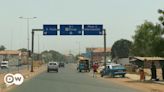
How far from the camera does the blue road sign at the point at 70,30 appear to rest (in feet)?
225

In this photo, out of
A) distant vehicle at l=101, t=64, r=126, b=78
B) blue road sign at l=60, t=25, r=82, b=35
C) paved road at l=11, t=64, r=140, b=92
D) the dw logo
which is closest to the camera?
the dw logo

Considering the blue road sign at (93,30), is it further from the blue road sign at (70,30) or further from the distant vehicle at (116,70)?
the distant vehicle at (116,70)

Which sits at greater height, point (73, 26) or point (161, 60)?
point (73, 26)

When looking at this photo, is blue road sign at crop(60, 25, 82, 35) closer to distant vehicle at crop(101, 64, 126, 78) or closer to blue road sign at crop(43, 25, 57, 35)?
blue road sign at crop(43, 25, 57, 35)

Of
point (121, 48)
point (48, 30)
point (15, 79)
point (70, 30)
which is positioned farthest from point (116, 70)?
point (121, 48)

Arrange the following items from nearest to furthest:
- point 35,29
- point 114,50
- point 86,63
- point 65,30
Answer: point 65,30 < point 35,29 < point 86,63 < point 114,50

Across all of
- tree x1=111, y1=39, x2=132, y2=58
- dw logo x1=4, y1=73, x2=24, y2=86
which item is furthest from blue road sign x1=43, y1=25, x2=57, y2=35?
tree x1=111, y1=39, x2=132, y2=58

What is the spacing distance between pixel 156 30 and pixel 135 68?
31263 mm

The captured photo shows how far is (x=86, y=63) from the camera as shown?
89.8 meters

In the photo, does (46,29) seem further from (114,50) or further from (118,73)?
(114,50)

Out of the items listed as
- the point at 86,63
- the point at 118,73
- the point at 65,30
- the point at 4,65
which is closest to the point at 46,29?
the point at 65,30

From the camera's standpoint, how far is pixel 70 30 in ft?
225

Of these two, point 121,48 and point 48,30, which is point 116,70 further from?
point 121,48

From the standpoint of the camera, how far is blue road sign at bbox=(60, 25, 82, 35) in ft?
225
